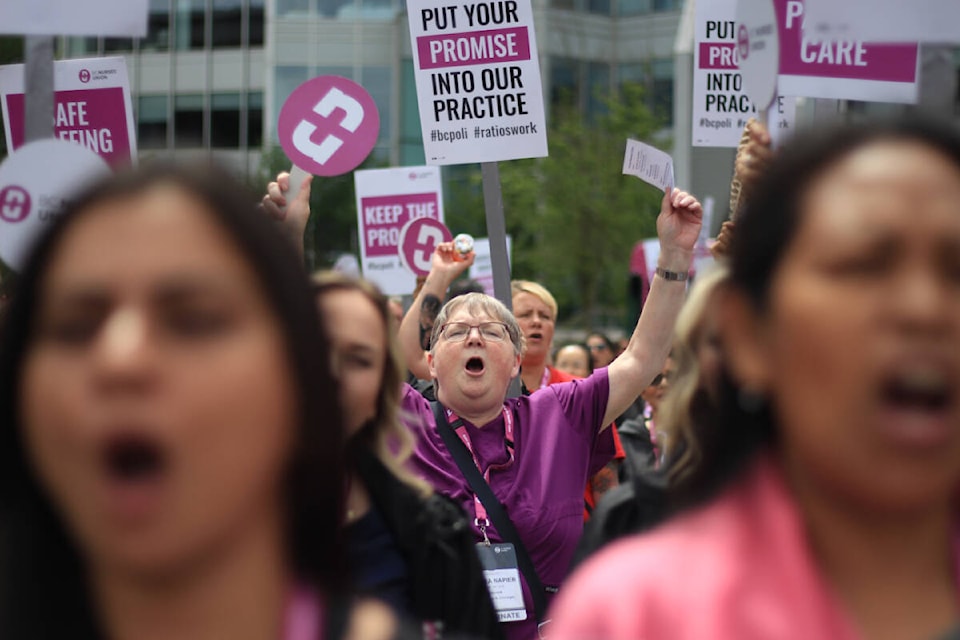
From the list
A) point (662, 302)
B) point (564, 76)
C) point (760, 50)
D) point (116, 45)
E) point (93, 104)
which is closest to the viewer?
point (760, 50)

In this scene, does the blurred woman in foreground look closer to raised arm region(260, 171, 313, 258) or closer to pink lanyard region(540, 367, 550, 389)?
raised arm region(260, 171, 313, 258)

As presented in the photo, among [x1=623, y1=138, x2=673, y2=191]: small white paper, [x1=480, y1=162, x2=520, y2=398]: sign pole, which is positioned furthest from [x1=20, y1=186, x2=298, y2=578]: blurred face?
[x1=480, y1=162, x2=520, y2=398]: sign pole

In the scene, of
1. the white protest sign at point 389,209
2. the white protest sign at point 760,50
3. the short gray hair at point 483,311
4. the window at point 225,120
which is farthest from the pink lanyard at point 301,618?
the window at point 225,120

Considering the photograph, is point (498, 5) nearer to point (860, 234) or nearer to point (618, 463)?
point (618, 463)

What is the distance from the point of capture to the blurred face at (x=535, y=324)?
7496 mm

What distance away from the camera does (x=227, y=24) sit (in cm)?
4516

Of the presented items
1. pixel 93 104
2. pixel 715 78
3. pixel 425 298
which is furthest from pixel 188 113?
pixel 93 104

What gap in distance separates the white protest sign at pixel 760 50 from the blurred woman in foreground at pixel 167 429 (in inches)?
65.4

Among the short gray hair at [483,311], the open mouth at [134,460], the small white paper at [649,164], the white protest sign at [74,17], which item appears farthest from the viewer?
the small white paper at [649,164]

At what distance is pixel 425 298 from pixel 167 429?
5.07 metres

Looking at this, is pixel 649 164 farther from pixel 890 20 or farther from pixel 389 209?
pixel 389 209

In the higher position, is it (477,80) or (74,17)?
(74,17)

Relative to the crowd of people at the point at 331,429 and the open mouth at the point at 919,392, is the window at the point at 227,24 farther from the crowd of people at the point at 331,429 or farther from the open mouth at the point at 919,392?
the open mouth at the point at 919,392

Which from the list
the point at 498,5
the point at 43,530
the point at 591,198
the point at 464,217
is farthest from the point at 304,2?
the point at 43,530
